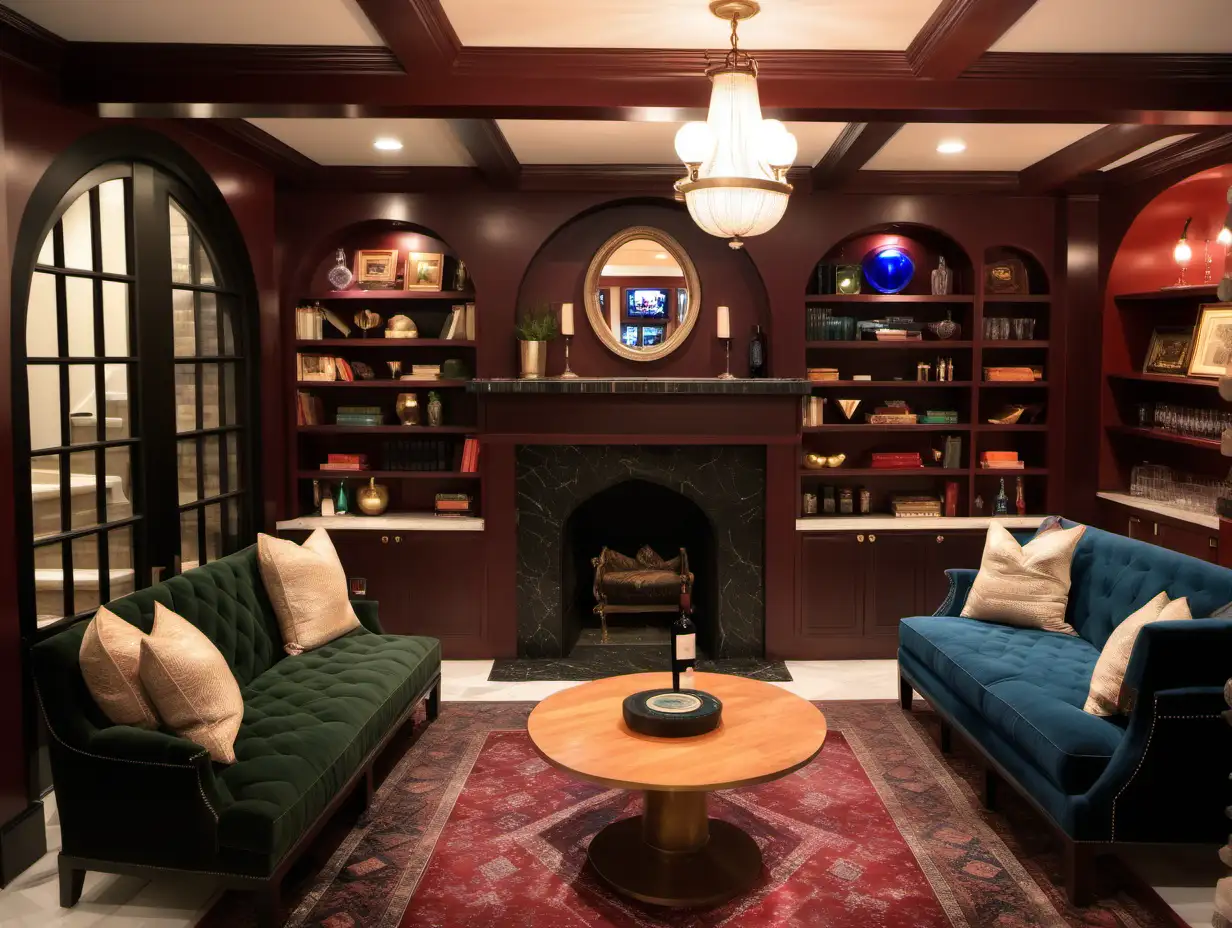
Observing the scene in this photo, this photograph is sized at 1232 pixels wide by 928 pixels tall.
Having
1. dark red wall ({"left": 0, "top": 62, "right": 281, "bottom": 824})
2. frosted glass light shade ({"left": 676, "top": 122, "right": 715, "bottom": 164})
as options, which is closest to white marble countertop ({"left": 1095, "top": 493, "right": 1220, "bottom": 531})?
frosted glass light shade ({"left": 676, "top": 122, "right": 715, "bottom": 164})

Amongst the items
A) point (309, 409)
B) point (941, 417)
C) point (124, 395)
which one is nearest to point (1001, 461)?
point (941, 417)

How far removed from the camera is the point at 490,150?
503 centimetres

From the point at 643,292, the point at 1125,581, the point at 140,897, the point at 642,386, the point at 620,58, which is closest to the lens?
the point at 140,897

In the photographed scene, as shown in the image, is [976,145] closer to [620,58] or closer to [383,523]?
[620,58]

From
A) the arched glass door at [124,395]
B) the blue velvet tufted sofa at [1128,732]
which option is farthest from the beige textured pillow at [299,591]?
the blue velvet tufted sofa at [1128,732]

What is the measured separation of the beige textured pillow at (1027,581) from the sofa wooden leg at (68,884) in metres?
3.78

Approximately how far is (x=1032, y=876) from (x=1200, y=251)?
13.1 feet

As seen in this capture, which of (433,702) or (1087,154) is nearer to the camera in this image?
(433,702)

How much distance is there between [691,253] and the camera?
20.2 ft

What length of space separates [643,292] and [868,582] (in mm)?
2170

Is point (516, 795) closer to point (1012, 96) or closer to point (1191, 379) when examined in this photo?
point (1012, 96)

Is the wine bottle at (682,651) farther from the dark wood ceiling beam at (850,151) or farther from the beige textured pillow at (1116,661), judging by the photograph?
the dark wood ceiling beam at (850,151)

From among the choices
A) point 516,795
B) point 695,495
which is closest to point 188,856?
point 516,795

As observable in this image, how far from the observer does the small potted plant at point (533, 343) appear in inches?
232
